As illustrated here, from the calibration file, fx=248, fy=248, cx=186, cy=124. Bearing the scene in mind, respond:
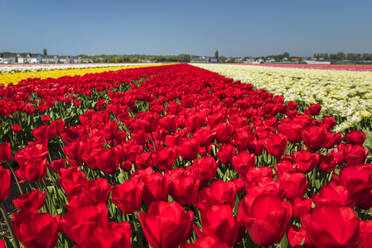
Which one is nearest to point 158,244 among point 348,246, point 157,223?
point 157,223

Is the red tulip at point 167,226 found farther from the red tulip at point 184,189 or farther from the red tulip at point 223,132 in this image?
the red tulip at point 223,132

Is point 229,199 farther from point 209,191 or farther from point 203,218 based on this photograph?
point 203,218

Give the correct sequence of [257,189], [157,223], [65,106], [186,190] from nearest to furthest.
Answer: [157,223], [257,189], [186,190], [65,106]

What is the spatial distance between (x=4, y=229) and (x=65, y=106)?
15.7ft

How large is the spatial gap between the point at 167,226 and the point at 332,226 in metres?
0.49

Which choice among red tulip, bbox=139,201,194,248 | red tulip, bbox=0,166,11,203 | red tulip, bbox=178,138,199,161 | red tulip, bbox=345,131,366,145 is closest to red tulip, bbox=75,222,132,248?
red tulip, bbox=139,201,194,248

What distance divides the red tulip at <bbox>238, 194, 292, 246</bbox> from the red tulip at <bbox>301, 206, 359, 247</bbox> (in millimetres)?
76

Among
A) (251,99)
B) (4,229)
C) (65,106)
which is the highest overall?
(251,99)

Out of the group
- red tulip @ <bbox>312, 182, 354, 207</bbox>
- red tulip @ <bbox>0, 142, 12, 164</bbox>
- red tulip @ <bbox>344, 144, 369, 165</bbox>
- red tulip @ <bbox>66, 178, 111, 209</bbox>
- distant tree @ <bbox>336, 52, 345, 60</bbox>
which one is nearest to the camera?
red tulip @ <bbox>312, 182, 354, 207</bbox>

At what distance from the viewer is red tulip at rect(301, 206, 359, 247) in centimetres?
70

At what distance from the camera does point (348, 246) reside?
702 millimetres

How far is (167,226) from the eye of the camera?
2.57ft

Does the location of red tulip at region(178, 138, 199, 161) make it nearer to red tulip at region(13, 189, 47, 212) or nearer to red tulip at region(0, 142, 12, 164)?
red tulip at region(13, 189, 47, 212)

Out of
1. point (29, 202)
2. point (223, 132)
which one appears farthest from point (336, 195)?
point (29, 202)
